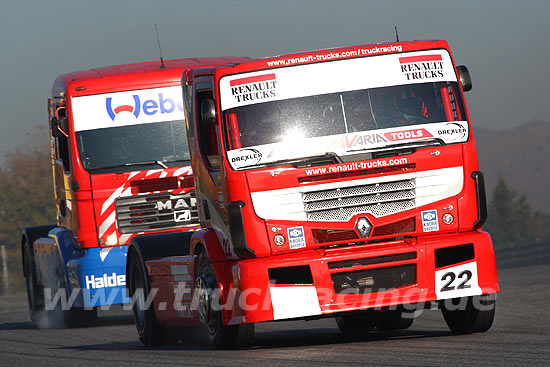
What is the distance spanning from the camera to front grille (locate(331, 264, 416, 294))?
9367mm

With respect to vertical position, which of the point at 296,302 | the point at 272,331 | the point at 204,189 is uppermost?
the point at 204,189

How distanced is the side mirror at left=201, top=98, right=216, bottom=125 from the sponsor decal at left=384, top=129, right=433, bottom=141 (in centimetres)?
153

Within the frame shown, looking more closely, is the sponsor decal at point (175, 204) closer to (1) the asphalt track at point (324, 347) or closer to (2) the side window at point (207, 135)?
(1) the asphalt track at point (324, 347)

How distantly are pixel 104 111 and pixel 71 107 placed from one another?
1.46 feet

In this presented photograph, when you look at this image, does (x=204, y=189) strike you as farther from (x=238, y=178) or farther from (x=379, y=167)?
(x=379, y=167)

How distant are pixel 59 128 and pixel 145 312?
369cm

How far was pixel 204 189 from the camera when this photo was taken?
34.3ft

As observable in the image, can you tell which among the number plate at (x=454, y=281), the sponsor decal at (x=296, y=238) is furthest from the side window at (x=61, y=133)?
the number plate at (x=454, y=281)

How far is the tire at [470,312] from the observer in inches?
388

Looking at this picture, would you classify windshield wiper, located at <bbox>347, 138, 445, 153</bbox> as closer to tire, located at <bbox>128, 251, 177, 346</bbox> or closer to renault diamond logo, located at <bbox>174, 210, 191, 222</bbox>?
tire, located at <bbox>128, 251, 177, 346</bbox>

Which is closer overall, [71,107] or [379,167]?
[379,167]

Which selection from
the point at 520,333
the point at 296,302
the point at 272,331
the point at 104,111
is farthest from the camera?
the point at 104,111

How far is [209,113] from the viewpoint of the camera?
9.71 metres

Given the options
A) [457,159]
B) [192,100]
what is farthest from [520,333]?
[192,100]
